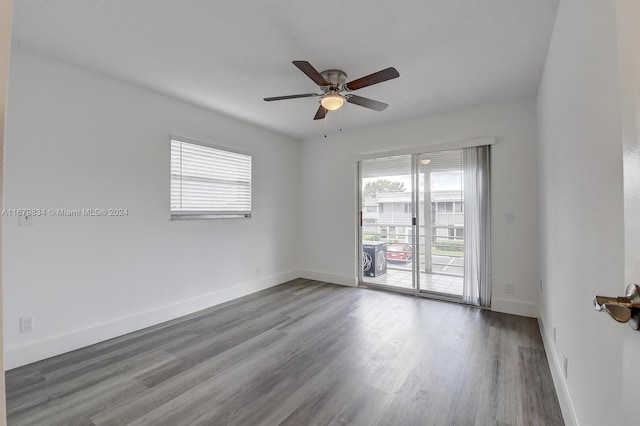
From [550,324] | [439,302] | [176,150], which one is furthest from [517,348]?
[176,150]

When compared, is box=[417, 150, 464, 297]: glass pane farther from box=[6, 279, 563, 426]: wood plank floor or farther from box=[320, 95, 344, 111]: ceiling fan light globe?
box=[320, 95, 344, 111]: ceiling fan light globe

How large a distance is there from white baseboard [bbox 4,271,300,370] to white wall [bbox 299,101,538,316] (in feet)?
5.34

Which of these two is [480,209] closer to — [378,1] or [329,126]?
[329,126]

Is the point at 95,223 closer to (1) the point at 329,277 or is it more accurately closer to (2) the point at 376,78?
(2) the point at 376,78

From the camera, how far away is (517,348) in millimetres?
2609

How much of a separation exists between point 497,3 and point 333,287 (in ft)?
13.2

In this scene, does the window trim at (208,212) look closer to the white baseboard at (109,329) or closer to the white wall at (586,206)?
the white baseboard at (109,329)

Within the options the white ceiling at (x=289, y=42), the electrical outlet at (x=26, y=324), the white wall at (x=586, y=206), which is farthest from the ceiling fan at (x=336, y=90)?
the electrical outlet at (x=26, y=324)

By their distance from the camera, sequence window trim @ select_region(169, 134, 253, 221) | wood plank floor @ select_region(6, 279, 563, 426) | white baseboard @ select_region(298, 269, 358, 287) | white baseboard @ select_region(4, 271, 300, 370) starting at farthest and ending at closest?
white baseboard @ select_region(298, 269, 358, 287) → window trim @ select_region(169, 134, 253, 221) → white baseboard @ select_region(4, 271, 300, 370) → wood plank floor @ select_region(6, 279, 563, 426)

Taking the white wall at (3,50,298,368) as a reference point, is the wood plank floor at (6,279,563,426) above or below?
below

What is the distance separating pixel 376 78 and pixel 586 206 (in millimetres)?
1642

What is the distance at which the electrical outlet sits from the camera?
93.7 inches

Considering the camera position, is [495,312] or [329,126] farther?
[329,126]

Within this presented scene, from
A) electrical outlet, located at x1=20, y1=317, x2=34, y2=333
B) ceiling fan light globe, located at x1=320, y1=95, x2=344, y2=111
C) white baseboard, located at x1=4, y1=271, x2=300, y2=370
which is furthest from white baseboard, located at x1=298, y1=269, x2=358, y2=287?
electrical outlet, located at x1=20, y1=317, x2=34, y2=333
